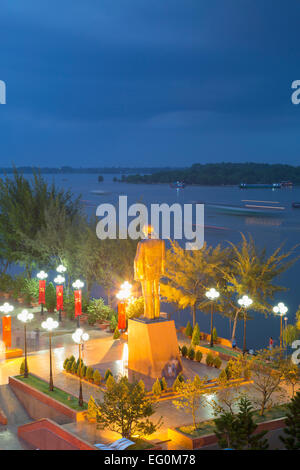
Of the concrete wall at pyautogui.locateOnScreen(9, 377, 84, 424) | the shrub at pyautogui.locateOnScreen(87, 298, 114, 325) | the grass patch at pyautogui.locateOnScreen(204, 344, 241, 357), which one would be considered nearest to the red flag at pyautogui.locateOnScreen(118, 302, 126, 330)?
the shrub at pyautogui.locateOnScreen(87, 298, 114, 325)

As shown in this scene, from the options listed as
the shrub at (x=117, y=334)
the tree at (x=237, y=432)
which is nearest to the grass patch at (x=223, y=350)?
the shrub at (x=117, y=334)

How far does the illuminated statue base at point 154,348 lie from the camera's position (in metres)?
23.0

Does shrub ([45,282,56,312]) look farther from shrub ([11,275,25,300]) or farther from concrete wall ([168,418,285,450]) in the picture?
concrete wall ([168,418,285,450])

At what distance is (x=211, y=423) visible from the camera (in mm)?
18516

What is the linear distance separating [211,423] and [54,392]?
6767 mm

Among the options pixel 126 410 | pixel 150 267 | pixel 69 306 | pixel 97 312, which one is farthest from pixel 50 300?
pixel 126 410

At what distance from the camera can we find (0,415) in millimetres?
21297

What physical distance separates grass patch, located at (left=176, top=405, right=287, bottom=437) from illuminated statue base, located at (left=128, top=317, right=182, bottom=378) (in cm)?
461

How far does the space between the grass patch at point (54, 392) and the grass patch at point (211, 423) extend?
14.0 feet

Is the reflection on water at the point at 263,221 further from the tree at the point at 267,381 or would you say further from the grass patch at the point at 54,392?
the grass patch at the point at 54,392

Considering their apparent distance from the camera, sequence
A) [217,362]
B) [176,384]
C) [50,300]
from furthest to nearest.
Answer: [50,300] < [217,362] < [176,384]

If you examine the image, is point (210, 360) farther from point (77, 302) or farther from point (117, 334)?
point (77, 302)
